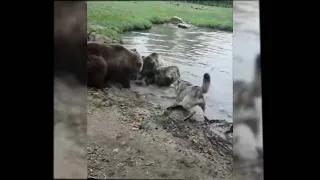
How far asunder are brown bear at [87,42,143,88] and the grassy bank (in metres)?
0.04

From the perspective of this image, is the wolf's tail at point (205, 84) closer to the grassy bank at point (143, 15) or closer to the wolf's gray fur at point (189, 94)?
the wolf's gray fur at point (189, 94)

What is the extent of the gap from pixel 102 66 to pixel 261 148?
19.3 inches

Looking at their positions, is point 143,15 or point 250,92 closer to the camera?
point 250,92

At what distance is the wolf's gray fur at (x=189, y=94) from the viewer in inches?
42.9

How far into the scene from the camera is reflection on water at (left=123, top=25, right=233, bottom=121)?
1092 mm

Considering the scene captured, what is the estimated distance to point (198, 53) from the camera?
1127 mm

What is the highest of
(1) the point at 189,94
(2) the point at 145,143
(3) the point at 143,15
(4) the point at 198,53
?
(3) the point at 143,15

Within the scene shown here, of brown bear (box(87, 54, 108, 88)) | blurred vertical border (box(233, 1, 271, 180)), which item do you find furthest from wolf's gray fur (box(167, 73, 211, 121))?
brown bear (box(87, 54, 108, 88))

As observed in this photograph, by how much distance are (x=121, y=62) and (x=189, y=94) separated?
221 millimetres

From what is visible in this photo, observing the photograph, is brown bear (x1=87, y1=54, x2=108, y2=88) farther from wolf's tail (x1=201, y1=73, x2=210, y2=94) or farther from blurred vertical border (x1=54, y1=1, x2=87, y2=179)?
wolf's tail (x1=201, y1=73, x2=210, y2=94)

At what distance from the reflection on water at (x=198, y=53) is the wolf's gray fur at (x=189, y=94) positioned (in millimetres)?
13

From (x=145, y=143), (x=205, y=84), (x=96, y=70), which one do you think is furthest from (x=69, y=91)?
(x=205, y=84)

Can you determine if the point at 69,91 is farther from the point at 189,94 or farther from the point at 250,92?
the point at 250,92
